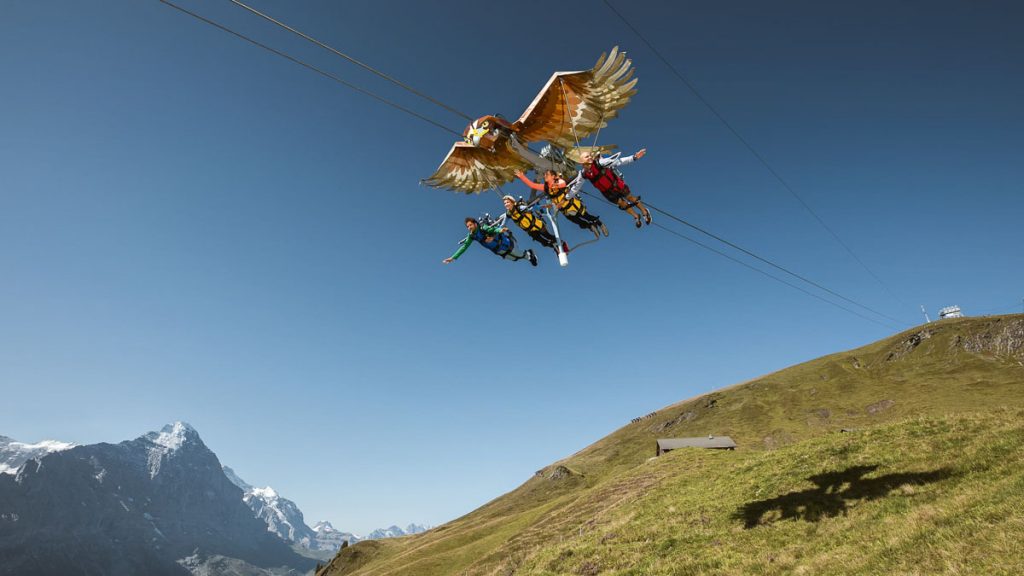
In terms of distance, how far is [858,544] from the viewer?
1342 cm

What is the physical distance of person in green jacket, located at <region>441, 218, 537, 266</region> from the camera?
19922mm

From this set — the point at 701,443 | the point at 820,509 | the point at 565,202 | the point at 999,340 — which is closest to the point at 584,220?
the point at 565,202

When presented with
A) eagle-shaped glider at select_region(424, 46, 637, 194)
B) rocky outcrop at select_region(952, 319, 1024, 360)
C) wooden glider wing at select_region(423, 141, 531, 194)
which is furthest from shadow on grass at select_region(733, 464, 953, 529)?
rocky outcrop at select_region(952, 319, 1024, 360)

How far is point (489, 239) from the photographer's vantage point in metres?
20.2

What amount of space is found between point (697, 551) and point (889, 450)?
10634 millimetres

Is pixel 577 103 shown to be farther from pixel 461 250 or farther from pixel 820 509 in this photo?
pixel 820 509

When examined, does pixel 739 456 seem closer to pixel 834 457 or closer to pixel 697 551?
pixel 834 457

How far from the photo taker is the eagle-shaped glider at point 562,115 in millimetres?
17391

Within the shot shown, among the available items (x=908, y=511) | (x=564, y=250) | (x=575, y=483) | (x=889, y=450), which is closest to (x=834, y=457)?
(x=889, y=450)

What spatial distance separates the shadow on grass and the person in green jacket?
15.6 m

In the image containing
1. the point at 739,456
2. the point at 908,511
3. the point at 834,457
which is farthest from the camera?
the point at 739,456

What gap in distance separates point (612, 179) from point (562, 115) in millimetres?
3681

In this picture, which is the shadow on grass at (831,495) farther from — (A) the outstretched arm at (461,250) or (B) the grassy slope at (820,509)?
(A) the outstretched arm at (461,250)

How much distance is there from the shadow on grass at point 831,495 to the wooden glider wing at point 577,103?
57.9ft
